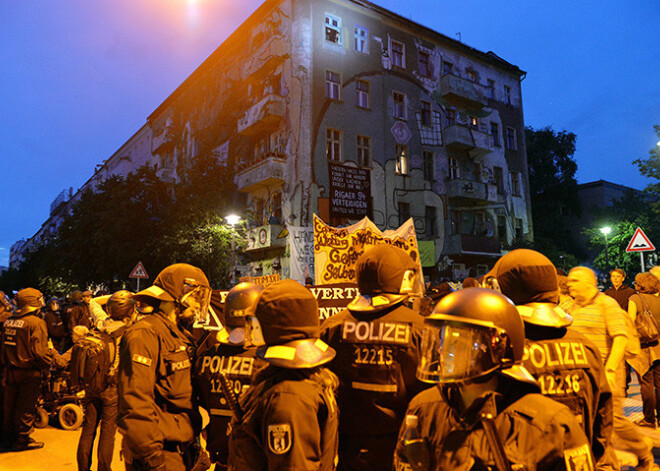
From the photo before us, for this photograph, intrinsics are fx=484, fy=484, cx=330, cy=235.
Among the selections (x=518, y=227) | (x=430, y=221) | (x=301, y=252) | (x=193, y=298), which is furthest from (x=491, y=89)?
(x=193, y=298)

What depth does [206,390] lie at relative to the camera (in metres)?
3.37

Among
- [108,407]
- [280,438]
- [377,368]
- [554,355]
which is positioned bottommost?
[108,407]

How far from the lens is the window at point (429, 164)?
2758 cm

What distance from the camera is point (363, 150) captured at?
25094mm

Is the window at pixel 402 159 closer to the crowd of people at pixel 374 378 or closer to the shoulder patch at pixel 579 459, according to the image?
the crowd of people at pixel 374 378

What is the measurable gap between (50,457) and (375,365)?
580cm

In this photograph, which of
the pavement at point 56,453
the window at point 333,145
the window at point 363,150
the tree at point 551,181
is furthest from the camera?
the tree at point 551,181

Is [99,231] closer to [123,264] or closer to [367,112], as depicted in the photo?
[123,264]

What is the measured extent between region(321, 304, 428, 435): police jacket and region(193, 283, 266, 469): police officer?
607 millimetres

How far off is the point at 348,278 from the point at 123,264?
17.2m

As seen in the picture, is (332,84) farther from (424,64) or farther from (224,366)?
(224,366)

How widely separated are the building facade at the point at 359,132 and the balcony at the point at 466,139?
8 centimetres

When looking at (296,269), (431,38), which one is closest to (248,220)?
(296,269)

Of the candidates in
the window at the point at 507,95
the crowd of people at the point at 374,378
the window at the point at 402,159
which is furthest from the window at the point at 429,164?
the crowd of people at the point at 374,378
